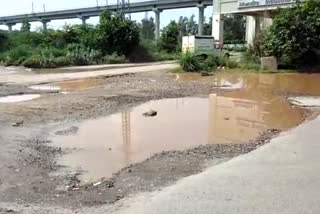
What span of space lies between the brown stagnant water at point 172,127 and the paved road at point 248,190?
1729mm

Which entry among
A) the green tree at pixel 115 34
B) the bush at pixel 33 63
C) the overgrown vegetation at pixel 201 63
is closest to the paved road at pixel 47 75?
the overgrown vegetation at pixel 201 63

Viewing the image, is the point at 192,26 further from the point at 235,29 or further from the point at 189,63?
the point at 189,63

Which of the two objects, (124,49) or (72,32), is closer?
(124,49)

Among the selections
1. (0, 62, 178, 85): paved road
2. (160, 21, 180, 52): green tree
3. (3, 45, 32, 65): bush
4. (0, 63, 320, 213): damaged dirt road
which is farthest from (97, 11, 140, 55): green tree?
(0, 63, 320, 213): damaged dirt road

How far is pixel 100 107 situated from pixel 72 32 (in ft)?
101

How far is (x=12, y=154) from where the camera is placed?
809 cm

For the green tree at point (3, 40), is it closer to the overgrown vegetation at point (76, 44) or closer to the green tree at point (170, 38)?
the overgrown vegetation at point (76, 44)

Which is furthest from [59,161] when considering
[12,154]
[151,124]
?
[151,124]

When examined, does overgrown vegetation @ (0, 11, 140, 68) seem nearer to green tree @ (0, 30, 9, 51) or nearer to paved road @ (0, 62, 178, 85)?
green tree @ (0, 30, 9, 51)

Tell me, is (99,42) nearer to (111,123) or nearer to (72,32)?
(72,32)

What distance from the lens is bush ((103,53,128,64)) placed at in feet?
123

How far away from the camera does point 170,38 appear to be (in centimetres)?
4866

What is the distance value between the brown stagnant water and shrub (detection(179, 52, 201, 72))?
910 cm

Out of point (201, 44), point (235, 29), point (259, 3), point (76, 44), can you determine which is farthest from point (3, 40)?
point (235, 29)
